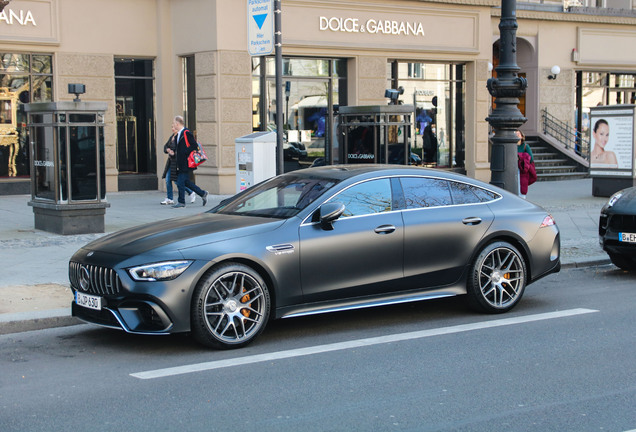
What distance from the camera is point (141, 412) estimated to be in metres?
5.25

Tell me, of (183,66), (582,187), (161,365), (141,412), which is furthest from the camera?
(582,187)

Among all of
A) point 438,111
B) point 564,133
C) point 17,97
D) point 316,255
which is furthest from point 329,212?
point 564,133

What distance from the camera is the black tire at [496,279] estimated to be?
8062 mm

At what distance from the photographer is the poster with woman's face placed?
18859 millimetres

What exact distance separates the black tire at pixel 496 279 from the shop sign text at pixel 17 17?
13844mm

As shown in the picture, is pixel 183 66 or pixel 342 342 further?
pixel 183 66

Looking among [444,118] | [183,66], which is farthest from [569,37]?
[183,66]

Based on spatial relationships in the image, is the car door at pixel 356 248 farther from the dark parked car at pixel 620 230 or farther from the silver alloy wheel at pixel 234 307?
the dark parked car at pixel 620 230

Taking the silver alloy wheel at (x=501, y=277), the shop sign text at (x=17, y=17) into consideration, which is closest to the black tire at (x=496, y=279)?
the silver alloy wheel at (x=501, y=277)

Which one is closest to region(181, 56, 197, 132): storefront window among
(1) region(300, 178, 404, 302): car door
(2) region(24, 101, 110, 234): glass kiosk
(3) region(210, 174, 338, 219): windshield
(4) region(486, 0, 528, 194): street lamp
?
(2) region(24, 101, 110, 234): glass kiosk

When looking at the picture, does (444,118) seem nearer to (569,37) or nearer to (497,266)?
(569,37)

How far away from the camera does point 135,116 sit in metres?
20.6

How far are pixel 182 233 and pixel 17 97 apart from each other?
44.2 feet

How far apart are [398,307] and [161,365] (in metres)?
3.04
